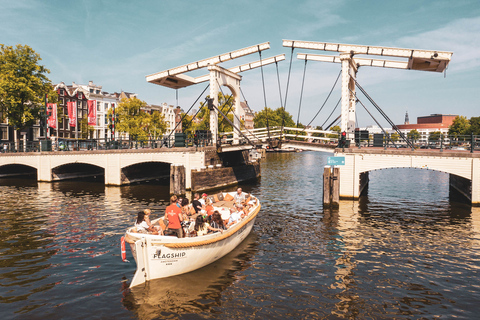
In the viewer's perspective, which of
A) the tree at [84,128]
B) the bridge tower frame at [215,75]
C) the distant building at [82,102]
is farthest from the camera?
the tree at [84,128]

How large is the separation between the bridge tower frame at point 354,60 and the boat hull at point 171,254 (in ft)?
49.9

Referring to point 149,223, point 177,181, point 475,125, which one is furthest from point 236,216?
point 475,125

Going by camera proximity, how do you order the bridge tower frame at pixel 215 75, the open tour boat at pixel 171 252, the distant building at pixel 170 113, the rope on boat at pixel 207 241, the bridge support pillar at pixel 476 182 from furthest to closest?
the distant building at pixel 170 113
the bridge tower frame at pixel 215 75
the bridge support pillar at pixel 476 182
the rope on boat at pixel 207 241
the open tour boat at pixel 171 252

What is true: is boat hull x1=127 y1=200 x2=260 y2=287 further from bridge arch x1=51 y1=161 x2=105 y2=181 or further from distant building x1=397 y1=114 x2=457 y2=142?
distant building x1=397 y1=114 x2=457 y2=142

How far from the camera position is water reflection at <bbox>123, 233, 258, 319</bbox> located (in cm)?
853

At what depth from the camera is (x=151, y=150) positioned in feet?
94.5

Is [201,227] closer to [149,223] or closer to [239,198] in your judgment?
[149,223]

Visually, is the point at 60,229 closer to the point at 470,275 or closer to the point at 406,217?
the point at 470,275

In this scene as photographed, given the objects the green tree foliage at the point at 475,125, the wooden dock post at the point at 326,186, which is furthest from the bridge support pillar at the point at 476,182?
the green tree foliage at the point at 475,125

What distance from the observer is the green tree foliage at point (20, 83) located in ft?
136

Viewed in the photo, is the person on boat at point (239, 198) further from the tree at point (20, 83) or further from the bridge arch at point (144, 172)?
the tree at point (20, 83)

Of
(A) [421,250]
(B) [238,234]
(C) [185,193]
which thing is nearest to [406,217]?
(A) [421,250]

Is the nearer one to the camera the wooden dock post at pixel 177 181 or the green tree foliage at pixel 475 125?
the wooden dock post at pixel 177 181

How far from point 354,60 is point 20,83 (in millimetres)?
40126
